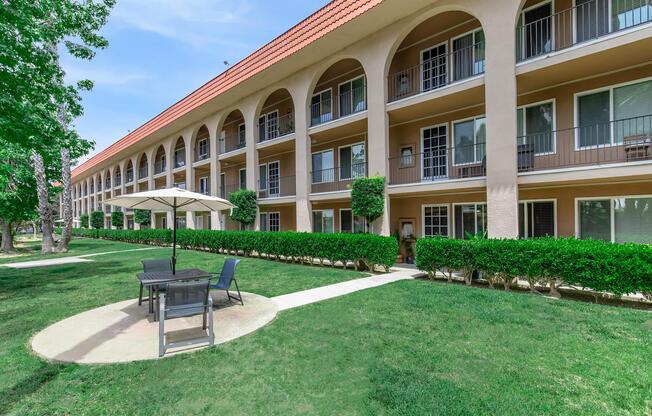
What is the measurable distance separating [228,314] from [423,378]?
13.8 ft

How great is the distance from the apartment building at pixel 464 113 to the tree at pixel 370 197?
1.63 ft

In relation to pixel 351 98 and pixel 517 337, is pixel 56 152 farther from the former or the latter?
pixel 517 337

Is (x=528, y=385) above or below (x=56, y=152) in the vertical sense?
below

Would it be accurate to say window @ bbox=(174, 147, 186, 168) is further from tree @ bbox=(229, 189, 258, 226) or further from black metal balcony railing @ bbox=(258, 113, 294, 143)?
tree @ bbox=(229, 189, 258, 226)

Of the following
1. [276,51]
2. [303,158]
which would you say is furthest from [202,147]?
[303,158]

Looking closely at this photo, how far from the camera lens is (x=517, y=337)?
5.25 meters

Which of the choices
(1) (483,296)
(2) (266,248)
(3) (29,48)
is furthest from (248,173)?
(1) (483,296)

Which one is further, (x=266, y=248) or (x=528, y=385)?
(x=266, y=248)

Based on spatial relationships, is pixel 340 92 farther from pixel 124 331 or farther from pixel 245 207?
pixel 124 331

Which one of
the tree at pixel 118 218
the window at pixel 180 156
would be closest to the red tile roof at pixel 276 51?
the window at pixel 180 156

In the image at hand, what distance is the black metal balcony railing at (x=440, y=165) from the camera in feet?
41.9

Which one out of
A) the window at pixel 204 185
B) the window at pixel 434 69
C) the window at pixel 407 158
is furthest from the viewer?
the window at pixel 204 185

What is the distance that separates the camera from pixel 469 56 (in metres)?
12.9

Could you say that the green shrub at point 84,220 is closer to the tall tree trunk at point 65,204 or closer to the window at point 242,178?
the tall tree trunk at point 65,204
